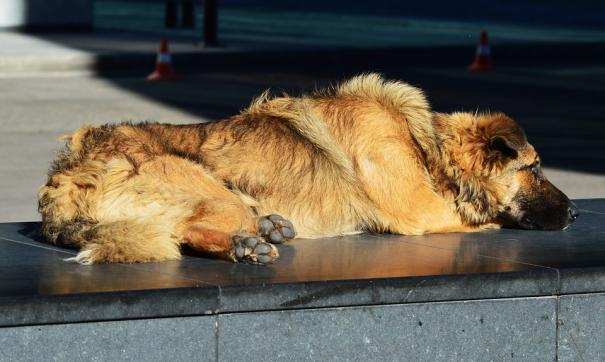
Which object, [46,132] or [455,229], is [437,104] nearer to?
[46,132]

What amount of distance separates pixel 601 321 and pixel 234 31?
20.4m

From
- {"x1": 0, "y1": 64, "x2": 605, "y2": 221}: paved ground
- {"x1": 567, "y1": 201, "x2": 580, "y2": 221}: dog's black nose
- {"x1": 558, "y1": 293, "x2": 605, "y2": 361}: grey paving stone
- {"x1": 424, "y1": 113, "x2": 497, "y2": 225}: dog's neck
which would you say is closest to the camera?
{"x1": 558, "y1": 293, "x2": 605, "y2": 361}: grey paving stone

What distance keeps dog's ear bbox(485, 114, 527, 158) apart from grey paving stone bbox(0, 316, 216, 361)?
207cm

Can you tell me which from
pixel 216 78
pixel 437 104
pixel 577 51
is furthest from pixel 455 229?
pixel 577 51

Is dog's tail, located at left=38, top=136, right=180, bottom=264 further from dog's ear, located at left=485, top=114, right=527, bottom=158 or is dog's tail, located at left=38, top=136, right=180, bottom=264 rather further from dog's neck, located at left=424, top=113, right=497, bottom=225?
dog's ear, located at left=485, top=114, right=527, bottom=158

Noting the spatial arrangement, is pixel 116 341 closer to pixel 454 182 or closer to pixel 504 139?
pixel 454 182

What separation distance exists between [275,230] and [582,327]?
138cm

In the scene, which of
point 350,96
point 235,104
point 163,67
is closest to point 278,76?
point 163,67

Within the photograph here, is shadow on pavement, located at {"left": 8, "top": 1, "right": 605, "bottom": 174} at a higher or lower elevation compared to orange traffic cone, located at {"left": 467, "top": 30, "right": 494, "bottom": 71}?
lower

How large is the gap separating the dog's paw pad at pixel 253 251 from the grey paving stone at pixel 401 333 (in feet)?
1.92

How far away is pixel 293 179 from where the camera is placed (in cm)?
612

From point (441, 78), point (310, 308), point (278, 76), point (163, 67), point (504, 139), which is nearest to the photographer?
point (310, 308)

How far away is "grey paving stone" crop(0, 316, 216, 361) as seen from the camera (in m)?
4.58

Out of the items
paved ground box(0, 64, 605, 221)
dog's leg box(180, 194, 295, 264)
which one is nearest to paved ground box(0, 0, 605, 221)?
paved ground box(0, 64, 605, 221)
